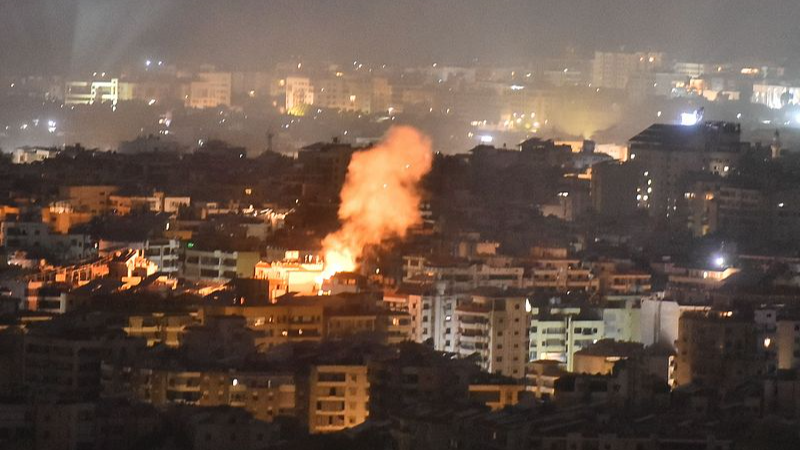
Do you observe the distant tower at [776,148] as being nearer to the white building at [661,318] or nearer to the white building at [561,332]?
the white building at [661,318]

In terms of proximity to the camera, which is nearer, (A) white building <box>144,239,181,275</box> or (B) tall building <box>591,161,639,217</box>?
(A) white building <box>144,239,181,275</box>

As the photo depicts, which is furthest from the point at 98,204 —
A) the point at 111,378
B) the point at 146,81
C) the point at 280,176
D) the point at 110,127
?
the point at 146,81

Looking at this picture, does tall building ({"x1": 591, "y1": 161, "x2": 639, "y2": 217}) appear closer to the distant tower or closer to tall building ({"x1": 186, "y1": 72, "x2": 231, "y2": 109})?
the distant tower

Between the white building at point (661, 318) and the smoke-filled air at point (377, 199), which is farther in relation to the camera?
the smoke-filled air at point (377, 199)

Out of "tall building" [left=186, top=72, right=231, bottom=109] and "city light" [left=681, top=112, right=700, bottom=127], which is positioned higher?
"tall building" [left=186, top=72, right=231, bottom=109]

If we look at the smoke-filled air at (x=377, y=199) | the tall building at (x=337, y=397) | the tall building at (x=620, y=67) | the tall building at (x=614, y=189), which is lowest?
the tall building at (x=337, y=397)

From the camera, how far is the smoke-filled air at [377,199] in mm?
23031

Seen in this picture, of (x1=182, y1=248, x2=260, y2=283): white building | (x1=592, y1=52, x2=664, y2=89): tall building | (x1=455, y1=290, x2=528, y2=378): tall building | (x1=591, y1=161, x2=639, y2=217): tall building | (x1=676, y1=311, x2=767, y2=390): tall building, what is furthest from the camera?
(x1=592, y1=52, x2=664, y2=89): tall building

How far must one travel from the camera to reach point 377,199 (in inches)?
1039

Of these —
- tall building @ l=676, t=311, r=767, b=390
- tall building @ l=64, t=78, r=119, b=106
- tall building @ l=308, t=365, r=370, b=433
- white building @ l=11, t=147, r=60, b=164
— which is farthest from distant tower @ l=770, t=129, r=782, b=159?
tall building @ l=308, t=365, r=370, b=433

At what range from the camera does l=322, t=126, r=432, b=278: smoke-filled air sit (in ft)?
75.6

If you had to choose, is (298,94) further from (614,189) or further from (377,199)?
(377,199)

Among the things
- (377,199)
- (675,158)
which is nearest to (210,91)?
(675,158)

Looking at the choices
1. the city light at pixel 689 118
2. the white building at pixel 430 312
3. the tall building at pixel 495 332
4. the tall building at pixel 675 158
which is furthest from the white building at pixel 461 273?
the city light at pixel 689 118
